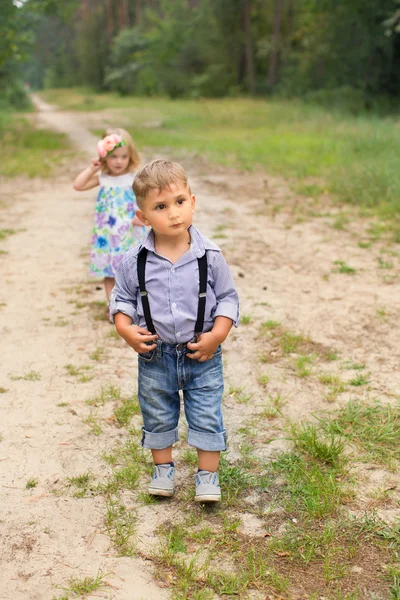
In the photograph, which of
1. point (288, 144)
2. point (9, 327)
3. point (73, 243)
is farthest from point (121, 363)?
point (288, 144)

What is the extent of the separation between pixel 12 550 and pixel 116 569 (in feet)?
1.52

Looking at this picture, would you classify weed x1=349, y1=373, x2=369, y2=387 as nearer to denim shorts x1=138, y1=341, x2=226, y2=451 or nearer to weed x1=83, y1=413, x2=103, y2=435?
denim shorts x1=138, y1=341, x2=226, y2=451

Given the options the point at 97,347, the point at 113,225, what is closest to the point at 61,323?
the point at 97,347

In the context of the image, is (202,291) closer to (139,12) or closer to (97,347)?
(97,347)

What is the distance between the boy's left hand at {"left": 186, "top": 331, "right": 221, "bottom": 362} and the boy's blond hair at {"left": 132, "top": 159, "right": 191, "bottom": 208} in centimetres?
64

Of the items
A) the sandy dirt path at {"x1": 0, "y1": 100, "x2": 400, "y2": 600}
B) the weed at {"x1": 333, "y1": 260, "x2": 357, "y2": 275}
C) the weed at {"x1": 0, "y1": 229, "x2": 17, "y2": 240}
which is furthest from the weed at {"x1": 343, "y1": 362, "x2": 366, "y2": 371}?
the weed at {"x1": 0, "y1": 229, "x2": 17, "y2": 240}

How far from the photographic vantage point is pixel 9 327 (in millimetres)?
5469

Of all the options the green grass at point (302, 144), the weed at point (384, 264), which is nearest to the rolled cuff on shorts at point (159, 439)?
the weed at point (384, 264)

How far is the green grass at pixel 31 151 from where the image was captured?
13507 millimetres

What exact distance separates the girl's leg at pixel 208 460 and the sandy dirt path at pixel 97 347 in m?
0.27

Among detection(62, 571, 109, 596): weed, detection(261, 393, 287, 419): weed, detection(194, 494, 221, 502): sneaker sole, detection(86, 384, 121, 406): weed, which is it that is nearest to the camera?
detection(62, 571, 109, 596): weed

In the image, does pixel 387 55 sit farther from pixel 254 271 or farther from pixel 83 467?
pixel 83 467

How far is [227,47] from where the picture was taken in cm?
3962

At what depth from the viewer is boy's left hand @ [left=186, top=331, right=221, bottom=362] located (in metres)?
2.93
